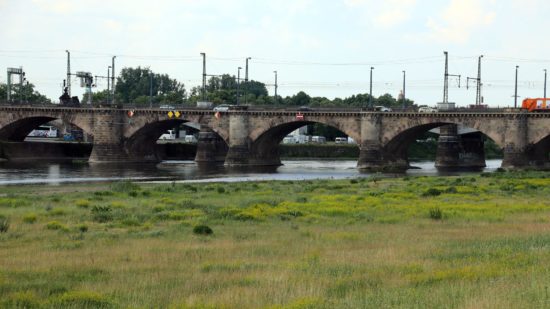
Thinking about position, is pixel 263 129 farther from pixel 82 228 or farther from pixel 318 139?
pixel 82 228

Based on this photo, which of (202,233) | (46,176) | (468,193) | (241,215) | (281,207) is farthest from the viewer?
(46,176)

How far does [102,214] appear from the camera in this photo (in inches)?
1385

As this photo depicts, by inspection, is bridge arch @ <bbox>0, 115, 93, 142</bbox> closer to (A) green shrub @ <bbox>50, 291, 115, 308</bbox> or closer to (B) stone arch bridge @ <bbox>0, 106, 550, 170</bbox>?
(B) stone arch bridge @ <bbox>0, 106, 550, 170</bbox>

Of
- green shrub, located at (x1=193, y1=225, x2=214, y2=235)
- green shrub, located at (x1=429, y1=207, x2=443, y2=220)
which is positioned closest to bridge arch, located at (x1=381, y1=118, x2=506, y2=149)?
green shrub, located at (x1=429, y1=207, x2=443, y2=220)

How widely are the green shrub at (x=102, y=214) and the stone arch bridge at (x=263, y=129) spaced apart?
67580 millimetres

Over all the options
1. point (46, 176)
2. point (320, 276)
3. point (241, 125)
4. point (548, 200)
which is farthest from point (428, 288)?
point (241, 125)

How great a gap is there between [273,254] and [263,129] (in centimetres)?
8547

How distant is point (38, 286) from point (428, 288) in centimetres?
911

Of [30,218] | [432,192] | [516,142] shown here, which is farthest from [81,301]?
[516,142]

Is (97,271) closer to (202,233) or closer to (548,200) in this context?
(202,233)

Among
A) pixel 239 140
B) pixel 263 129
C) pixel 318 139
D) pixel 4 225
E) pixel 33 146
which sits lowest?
pixel 4 225

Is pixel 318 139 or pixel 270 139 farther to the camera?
pixel 318 139

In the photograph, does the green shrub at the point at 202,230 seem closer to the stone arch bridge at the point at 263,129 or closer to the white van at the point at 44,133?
the stone arch bridge at the point at 263,129

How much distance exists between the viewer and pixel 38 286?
17609 mm
